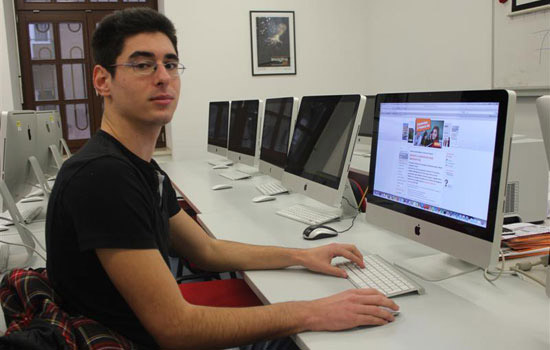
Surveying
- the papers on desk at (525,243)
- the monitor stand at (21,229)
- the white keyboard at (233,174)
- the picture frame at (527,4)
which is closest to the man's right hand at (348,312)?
the papers on desk at (525,243)

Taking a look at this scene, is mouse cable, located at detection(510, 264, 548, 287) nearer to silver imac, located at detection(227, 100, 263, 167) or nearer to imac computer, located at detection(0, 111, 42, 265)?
imac computer, located at detection(0, 111, 42, 265)

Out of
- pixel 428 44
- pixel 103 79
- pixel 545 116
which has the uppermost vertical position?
pixel 428 44

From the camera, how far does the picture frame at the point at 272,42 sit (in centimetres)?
510

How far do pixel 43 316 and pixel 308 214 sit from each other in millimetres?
1238

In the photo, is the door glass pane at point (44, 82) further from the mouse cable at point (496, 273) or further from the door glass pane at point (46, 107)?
the mouse cable at point (496, 273)

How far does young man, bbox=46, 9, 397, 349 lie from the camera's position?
0.99 metres

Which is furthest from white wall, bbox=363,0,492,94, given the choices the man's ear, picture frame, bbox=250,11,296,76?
the man's ear

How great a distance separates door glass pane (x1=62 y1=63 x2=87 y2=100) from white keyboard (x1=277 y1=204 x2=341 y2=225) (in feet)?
11.6

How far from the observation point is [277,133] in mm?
2592

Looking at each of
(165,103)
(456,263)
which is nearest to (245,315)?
(165,103)

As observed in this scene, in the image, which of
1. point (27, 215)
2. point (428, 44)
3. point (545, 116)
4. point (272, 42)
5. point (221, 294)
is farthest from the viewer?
point (272, 42)

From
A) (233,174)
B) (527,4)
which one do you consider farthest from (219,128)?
(527,4)

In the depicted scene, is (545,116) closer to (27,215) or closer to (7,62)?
(27,215)

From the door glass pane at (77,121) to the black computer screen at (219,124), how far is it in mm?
1628
